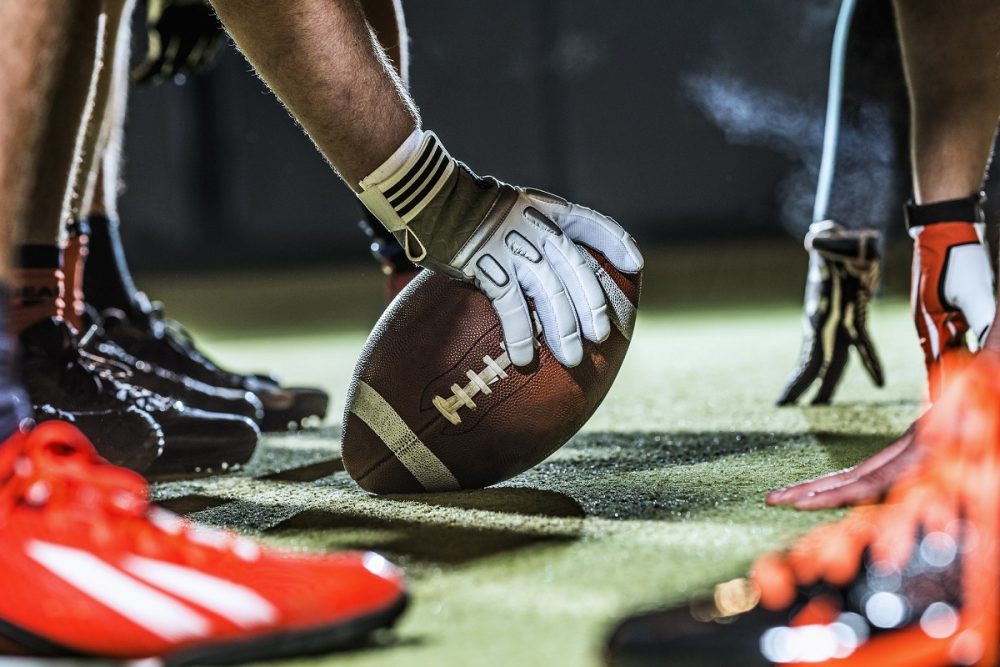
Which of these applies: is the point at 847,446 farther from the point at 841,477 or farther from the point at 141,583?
the point at 141,583

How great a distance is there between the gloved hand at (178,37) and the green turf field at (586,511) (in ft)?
2.82

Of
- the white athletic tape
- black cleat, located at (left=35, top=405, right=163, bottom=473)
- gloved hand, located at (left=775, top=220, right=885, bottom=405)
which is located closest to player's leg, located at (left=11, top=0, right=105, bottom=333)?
black cleat, located at (left=35, top=405, right=163, bottom=473)

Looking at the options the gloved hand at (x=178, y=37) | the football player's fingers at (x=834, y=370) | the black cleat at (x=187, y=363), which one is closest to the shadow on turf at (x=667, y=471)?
the football player's fingers at (x=834, y=370)

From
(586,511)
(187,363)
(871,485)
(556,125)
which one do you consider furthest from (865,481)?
(556,125)

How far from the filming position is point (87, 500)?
27.9 inches

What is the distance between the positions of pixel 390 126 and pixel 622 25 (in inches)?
194

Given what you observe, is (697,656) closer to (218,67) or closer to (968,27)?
A: (968,27)

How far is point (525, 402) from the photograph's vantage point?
114 centimetres

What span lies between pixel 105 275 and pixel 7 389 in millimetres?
1198

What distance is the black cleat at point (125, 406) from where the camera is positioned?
1.38 meters

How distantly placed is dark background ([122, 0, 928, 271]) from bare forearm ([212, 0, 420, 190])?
465 centimetres

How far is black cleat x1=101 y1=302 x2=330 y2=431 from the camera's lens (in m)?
1.87

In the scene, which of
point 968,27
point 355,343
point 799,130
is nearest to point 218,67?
point 355,343

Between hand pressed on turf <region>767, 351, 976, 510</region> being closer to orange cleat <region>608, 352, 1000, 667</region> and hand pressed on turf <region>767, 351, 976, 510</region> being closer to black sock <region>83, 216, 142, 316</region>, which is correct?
orange cleat <region>608, 352, 1000, 667</region>
